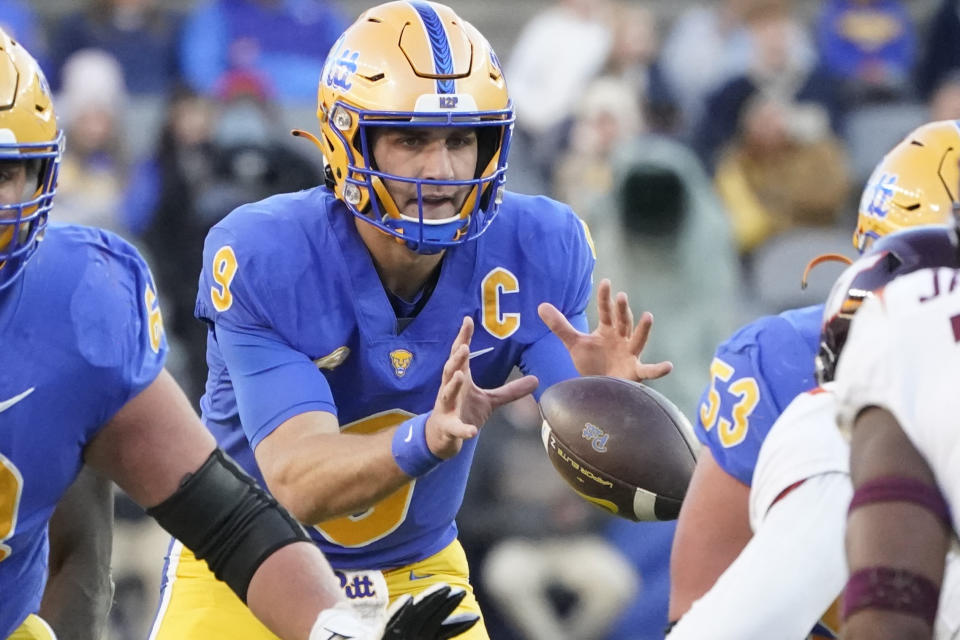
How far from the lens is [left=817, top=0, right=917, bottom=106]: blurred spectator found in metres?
7.93

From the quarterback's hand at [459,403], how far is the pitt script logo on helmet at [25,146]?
76 centimetres

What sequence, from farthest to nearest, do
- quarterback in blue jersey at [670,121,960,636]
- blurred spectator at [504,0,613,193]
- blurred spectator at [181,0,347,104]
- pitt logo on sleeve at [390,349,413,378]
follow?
blurred spectator at [504,0,613,193] < blurred spectator at [181,0,347,104] < pitt logo on sleeve at [390,349,413,378] < quarterback in blue jersey at [670,121,960,636]

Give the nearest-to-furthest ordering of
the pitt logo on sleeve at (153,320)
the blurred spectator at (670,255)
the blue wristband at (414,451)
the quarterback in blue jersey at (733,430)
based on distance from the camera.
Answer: the pitt logo on sleeve at (153,320)
the quarterback in blue jersey at (733,430)
the blue wristband at (414,451)
the blurred spectator at (670,255)

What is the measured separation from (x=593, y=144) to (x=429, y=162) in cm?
378

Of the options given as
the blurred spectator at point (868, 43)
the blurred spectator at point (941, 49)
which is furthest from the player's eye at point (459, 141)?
the blurred spectator at point (941, 49)

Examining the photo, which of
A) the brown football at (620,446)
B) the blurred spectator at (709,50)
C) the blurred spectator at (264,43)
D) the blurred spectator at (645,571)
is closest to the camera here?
the brown football at (620,446)

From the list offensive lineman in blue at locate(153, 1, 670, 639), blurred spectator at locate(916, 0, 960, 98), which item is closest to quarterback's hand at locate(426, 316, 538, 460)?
offensive lineman in blue at locate(153, 1, 670, 639)

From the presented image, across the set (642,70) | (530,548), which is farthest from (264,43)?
(530,548)

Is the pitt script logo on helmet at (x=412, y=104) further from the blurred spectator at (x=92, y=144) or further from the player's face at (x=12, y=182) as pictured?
the blurred spectator at (x=92, y=144)

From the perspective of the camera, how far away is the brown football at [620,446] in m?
3.16

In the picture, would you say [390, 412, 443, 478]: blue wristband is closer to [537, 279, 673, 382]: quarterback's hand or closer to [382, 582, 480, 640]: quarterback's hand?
[537, 279, 673, 382]: quarterback's hand

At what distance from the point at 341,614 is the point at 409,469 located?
54cm

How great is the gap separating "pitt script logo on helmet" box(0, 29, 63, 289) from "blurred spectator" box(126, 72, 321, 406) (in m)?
3.45

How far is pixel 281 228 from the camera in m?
3.33
